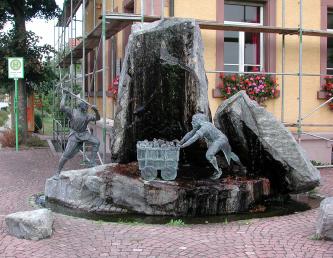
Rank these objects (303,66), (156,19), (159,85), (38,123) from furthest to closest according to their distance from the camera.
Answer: (38,123), (303,66), (156,19), (159,85)

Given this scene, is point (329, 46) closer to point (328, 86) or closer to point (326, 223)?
point (328, 86)

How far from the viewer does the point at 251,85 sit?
11.8 metres

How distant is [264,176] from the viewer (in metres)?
7.86

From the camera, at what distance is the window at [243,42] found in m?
12.2

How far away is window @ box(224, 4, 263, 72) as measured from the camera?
12.2 metres

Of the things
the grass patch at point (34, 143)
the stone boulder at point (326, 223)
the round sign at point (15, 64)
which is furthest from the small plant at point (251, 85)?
the grass patch at point (34, 143)

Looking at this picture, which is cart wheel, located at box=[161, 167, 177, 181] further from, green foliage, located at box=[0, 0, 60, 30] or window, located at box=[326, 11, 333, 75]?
green foliage, located at box=[0, 0, 60, 30]

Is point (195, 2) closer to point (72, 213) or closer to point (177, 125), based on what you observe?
point (177, 125)

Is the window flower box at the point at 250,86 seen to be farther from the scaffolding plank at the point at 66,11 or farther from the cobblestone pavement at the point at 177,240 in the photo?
the scaffolding plank at the point at 66,11

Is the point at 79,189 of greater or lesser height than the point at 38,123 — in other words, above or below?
below

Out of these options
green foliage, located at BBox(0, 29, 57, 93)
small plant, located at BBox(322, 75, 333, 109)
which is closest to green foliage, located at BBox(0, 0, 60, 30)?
green foliage, located at BBox(0, 29, 57, 93)

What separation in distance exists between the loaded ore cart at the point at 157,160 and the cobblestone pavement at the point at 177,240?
40.4 inches

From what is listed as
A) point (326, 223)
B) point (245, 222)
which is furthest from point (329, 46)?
point (326, 223)

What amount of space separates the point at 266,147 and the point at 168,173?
145 cm
